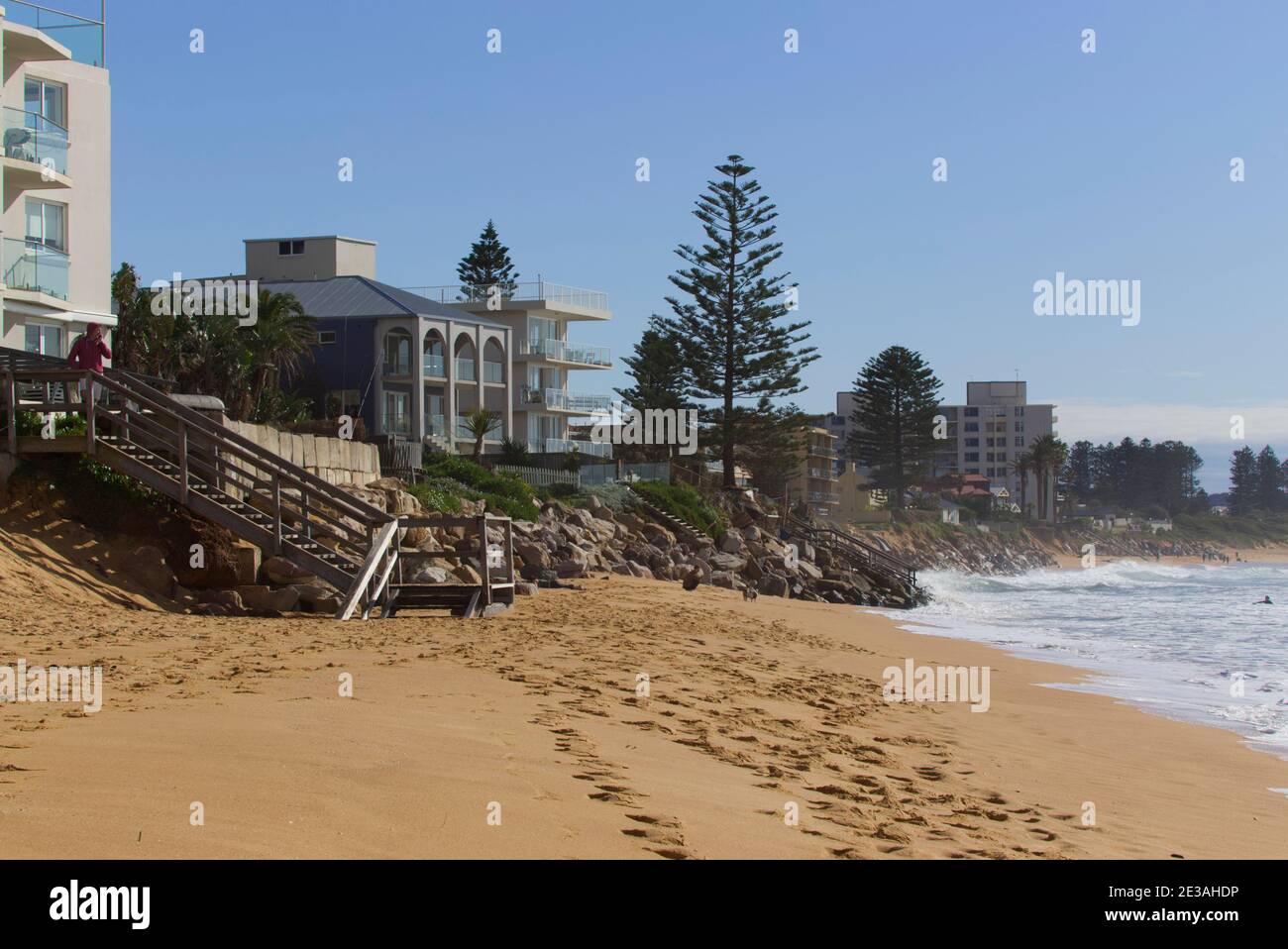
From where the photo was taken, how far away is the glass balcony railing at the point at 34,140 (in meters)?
23.1

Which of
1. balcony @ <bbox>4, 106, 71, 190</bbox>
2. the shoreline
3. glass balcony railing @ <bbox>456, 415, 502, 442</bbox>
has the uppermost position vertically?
balcony @ <bbox>4, 106, 71, 190</bbox>

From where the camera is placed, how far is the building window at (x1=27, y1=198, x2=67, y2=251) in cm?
2464

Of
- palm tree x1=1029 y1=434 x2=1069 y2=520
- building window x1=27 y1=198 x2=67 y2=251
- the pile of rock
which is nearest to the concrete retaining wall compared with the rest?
the pile of rock

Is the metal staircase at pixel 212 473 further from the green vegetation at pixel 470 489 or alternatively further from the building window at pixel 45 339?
the building window at pixel 45 339

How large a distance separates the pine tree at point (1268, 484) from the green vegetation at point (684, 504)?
444ft

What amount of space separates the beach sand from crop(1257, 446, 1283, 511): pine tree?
15872 centimetres

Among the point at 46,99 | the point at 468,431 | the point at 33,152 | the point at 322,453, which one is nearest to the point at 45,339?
the point at 33,152

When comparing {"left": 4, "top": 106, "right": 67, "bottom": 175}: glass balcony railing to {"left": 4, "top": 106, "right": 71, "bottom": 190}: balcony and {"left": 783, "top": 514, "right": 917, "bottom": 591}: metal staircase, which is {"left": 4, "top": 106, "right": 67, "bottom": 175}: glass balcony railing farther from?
{"left": 783, "top": 514, "right": 917, "bottom": 591}: metal staircase

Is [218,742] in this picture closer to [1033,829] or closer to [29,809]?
[29,809]

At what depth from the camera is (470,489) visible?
2781cm

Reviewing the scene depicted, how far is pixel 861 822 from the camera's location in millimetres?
5508

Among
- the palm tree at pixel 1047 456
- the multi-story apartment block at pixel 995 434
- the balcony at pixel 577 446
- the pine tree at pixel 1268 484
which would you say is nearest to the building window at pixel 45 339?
the balcony at pixel 577 446

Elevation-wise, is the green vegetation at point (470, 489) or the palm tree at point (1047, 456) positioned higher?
the palm tree at point (1047, 456)
